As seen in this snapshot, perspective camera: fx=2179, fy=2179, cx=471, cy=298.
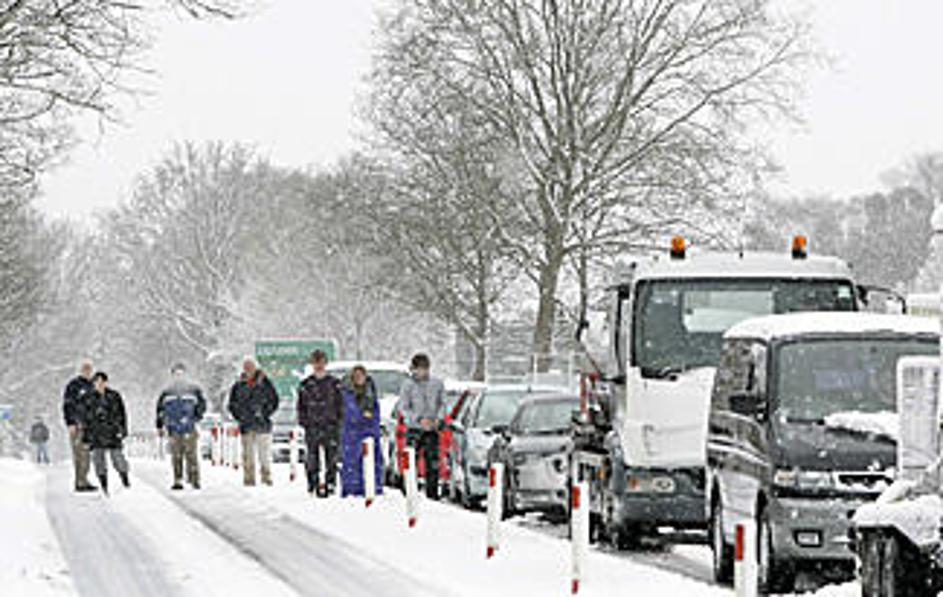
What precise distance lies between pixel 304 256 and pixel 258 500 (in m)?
56.4

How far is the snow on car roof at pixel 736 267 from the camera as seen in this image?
752 inches

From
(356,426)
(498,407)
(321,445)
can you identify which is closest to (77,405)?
(321,445)

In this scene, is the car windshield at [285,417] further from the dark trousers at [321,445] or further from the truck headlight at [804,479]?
the truck headlight at [804,479]

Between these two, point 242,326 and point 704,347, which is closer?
point 704,347

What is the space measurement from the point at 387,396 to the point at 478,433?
1160 centimetres

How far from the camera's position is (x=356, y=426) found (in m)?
26.5

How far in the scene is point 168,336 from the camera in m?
93.1

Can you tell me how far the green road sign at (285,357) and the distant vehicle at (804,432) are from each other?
4127 centimetres

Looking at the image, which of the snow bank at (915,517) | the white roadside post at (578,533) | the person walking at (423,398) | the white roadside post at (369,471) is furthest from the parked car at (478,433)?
the snow bank at (915,517)

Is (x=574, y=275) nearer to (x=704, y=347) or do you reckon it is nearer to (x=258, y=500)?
(x=258, y=500)

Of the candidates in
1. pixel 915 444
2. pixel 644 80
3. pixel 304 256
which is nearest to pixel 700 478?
pixel 915 444

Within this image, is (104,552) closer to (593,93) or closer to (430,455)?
(430,455)

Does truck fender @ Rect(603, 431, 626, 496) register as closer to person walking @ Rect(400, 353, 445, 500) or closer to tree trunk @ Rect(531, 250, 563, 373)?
person walking @ Rect(400, 353, 445, 500)

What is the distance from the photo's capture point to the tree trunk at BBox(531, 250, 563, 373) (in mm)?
47812
